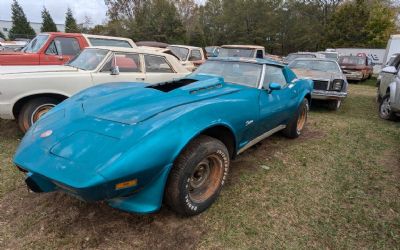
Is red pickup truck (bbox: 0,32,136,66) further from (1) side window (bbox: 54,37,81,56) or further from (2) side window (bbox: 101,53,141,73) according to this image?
(2) side window (bbox: 101,53,141,73)

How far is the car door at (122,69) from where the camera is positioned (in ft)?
16.8

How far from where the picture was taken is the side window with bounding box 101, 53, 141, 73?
17.2 feet

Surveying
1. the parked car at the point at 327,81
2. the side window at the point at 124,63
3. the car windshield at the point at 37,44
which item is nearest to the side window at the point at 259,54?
the parked car at the point at 327,81

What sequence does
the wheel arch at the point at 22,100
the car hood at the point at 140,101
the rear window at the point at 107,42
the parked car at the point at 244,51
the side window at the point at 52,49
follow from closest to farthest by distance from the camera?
1. the car hood at the point at 140,101
2. the wheel arch at the point at 22,100
3. the side window at the point at 52,49
4. the rear window at the point at 107,42
5. the parked car at the point at 244,51

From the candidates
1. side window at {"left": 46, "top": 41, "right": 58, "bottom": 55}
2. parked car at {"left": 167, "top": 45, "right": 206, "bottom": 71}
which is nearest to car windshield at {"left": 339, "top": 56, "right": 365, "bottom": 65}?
parked car at {"left": 167, "top": 45, "right": 206, "bottom": 71}

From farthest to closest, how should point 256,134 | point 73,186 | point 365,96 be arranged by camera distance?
point 365,96 < point 256,134 < point 73,186

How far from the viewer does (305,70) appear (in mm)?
8328

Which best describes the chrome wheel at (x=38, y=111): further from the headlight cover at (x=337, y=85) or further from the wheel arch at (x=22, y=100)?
the headlight cover at (x=337, y=85)

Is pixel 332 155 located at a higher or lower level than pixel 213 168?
lower

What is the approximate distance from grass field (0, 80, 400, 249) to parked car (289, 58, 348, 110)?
3.25 metres

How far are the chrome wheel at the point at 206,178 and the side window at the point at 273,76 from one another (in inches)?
59.0

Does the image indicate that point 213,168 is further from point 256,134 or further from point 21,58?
point 21,58

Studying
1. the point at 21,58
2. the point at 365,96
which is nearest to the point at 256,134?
the point at 21,58

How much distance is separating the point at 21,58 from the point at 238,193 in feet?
20.9
